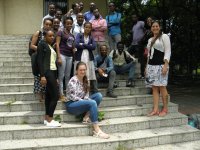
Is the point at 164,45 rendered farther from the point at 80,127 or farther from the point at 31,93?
the point at 31,93

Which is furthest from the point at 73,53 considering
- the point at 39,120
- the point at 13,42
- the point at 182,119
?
the point at 13,42

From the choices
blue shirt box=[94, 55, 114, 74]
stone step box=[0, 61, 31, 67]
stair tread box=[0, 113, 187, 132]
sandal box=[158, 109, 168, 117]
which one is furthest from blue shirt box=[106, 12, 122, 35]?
stair tread box=[0, 113, 187, 132]

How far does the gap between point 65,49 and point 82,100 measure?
1.30 m

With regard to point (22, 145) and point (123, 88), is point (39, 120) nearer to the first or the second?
point (22, 145)

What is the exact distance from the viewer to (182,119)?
748 centimetres

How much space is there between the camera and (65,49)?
7.05m

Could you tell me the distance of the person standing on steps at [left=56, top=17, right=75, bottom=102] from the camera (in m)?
6.95

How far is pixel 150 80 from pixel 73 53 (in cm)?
184

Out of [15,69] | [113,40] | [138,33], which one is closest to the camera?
[15,69]

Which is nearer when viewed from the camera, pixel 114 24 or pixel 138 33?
pixel 138 33

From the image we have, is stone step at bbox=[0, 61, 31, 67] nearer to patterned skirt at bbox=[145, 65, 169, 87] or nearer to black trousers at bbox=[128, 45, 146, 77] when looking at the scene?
black trousers at bbox=[128, 45, 146, 77]

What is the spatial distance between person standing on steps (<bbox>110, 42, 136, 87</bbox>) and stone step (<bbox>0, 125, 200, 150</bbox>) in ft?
5.81

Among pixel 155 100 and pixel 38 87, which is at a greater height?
pixel 38 87

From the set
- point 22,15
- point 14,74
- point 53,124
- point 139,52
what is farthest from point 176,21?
point 53,124
